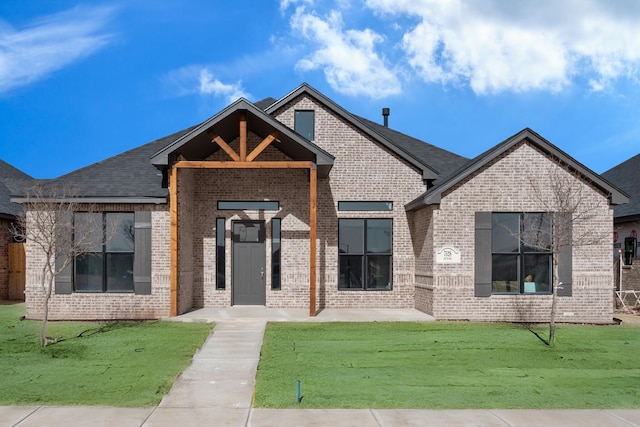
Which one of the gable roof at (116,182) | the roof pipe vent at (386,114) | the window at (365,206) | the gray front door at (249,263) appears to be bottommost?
the gray front door at (249,263)

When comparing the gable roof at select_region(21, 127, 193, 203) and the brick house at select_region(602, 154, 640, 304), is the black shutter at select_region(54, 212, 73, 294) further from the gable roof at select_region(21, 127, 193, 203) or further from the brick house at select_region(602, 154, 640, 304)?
the brick house at select_region(602, 154, 640, 304)

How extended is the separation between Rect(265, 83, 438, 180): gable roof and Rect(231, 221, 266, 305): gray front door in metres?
3.70

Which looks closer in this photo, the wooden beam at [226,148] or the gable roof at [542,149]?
the wooden beam at [226,148]

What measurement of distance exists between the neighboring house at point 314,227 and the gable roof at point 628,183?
552cm

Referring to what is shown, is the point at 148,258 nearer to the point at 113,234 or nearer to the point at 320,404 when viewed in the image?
the point at 113,234

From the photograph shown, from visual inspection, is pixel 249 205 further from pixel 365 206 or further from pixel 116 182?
pixel 116 182

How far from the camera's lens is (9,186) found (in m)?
23.2

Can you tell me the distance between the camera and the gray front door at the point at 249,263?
1656cm

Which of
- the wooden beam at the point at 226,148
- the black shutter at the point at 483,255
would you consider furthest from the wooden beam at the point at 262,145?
the black shutter at the point at 483,255

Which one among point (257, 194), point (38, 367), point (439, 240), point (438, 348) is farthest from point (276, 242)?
point (38, 367)

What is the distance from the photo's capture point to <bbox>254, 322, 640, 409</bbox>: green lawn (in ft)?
24.7

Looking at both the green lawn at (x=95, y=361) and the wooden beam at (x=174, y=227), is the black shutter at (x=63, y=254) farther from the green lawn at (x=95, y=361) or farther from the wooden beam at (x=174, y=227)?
the wooden beam at (x=174, y=227)

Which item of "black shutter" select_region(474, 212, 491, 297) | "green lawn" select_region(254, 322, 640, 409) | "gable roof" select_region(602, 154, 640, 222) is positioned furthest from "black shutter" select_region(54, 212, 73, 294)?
"gable roof" select_region(602, 154, 640, 222)

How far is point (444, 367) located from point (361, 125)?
9.21 meters
